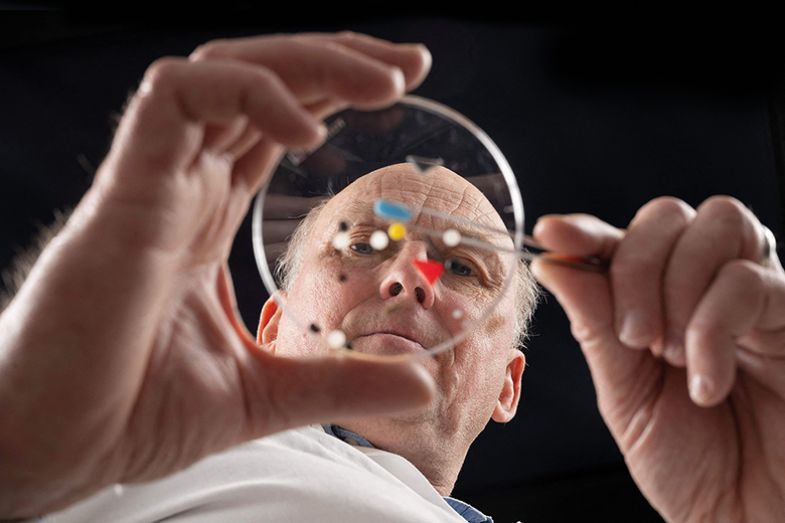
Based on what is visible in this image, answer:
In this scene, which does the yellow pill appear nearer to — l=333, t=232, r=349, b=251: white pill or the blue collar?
l=333, t=232, r=349, b=251: white pill

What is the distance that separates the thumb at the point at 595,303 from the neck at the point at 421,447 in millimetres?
539

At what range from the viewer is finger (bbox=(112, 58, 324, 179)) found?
0.72 meters

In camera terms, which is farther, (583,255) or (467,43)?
Answer: (467,43)

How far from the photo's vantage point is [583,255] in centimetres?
92

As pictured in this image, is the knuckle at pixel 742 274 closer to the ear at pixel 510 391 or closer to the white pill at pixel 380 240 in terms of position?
the white pill at pixel 380 240

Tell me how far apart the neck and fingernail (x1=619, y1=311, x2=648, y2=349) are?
0.69m

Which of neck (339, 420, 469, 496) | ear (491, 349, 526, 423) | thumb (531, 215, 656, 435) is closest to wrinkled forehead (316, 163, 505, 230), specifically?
thumb (531, 215, 656, 435)

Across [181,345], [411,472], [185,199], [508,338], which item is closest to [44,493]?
[181,345]

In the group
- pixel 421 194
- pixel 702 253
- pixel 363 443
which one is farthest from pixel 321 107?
pixel 363 443

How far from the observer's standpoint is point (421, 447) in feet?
5.10

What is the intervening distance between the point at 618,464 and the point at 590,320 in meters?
1.42

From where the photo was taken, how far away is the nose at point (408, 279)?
103cm

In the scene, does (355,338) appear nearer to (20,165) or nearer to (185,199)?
(185,199)

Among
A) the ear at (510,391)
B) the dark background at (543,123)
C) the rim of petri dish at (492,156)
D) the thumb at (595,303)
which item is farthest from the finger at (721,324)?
the dark background at (543,123)
